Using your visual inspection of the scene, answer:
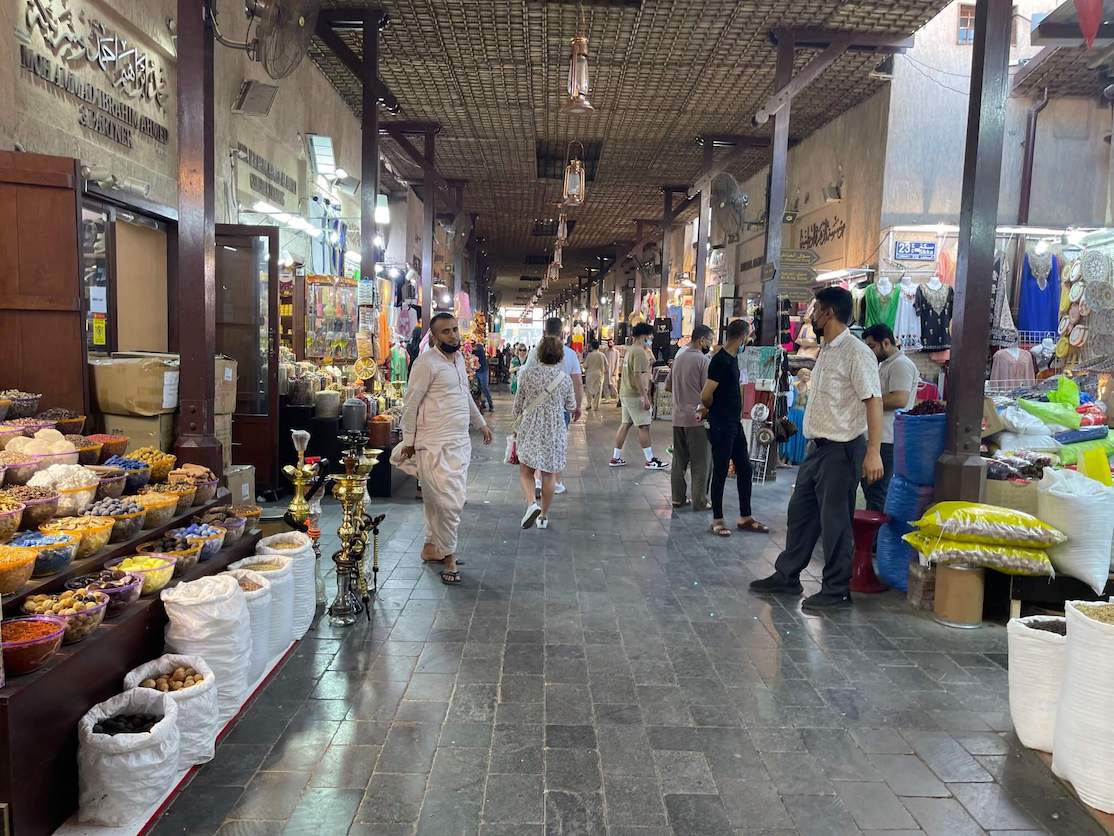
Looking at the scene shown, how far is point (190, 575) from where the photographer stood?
317 centimetres

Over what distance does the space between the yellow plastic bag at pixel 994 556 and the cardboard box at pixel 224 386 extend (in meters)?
4.93

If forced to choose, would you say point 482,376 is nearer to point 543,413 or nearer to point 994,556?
point 543,413

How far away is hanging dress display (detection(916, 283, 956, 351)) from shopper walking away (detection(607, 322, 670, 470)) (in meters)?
3.50

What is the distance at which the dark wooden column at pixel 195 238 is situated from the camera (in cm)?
410

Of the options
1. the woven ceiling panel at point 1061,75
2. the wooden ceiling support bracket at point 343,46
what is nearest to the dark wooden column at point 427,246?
the wooden ceiling support bracket at point 343,46

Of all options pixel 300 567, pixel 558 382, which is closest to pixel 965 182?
pixel 558 382

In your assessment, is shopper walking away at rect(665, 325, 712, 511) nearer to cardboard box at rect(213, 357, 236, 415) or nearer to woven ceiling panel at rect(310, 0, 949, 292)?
cardboard box at rect(213, 357, 236, 415)

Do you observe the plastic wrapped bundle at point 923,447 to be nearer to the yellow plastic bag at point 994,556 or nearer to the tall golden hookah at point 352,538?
the yellow plastic bag at point 994,556

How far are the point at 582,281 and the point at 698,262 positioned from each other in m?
24.4

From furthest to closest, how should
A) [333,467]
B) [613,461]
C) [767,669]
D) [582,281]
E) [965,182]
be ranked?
[582,281]
[613,461]
[333,467]
[965,182]
[767,669]

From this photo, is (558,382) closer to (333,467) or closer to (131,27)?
(333,467)

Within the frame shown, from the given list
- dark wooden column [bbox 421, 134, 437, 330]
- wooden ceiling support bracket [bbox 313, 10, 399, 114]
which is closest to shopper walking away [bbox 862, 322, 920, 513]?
wooden ceiling support bracket [bbox 313, 10, 399, 114]

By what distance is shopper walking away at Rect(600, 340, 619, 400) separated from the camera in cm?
2038

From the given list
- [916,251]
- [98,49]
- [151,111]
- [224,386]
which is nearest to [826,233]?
[916,251]
